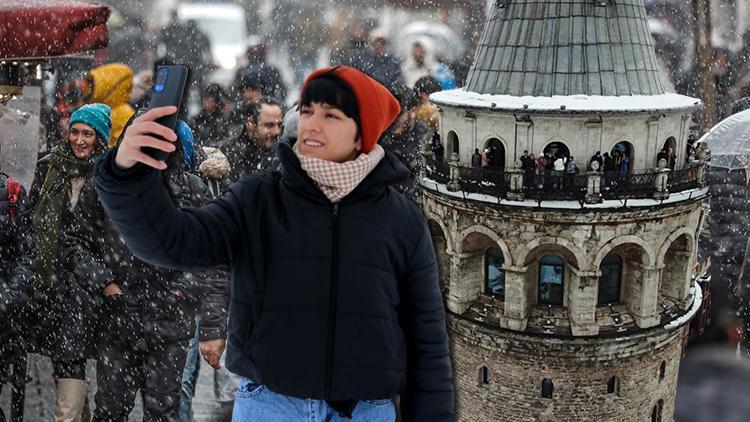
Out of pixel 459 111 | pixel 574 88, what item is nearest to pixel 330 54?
pixel 459 111

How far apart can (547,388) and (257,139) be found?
51.6 feet

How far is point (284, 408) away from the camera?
3275 millimetres

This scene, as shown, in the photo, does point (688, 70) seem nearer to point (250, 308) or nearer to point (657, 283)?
point (657, 283)

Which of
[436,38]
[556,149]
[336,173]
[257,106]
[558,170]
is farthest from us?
[436,38]

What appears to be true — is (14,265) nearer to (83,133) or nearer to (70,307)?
(70,307)

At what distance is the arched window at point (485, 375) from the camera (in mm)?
22859

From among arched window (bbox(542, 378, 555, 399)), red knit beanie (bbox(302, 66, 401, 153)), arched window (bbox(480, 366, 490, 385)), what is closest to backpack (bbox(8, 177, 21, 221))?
red knit beanie (bbox(302, 66, 401, 153))

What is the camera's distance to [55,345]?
707cm

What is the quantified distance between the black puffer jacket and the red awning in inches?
126

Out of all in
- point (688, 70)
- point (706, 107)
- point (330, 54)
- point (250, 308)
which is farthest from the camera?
point (688, 70)

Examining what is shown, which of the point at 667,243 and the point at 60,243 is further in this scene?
the point at 667,243

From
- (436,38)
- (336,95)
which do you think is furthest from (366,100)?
(436,38)

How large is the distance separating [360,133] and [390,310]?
32.2 inches

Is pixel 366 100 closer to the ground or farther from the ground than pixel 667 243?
farther from the ground
